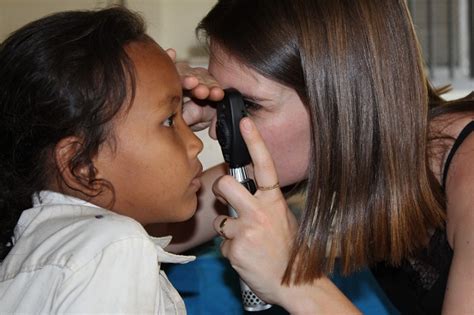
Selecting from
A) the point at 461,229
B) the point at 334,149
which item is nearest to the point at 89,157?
the point at 334,149

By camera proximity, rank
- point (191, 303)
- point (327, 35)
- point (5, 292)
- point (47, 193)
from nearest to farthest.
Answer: point (5, 292) → point (47, 193) → point (327, 35) → point (191, 303)

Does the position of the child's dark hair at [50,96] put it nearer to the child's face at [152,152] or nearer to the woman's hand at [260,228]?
the child's face at [152,152]

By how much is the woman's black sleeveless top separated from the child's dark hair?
0.61 m

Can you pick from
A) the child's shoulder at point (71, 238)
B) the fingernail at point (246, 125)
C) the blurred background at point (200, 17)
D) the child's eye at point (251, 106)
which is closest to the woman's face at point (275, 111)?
the child's eye at point (251, 106)

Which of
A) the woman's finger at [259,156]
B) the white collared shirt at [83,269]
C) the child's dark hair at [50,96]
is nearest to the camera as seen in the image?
the white collared shirt at [83,269]

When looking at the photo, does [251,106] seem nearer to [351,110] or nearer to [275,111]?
[275,111]

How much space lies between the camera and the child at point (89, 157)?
97cm

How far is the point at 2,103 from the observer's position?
3.64ft

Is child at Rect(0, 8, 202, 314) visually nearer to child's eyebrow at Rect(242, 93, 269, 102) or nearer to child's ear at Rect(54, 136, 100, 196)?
child's ear at Rect(54, 136, 100, 196)

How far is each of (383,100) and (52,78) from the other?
538mm

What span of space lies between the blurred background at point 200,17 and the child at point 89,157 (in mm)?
612

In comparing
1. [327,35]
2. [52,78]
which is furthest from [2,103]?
[327,35]

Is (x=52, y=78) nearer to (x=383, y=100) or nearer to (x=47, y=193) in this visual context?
(x=47, y=193)

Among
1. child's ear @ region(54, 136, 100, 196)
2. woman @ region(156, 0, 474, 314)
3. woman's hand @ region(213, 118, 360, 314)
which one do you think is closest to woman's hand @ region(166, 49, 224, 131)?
woman @ region(156, 0, 474, 314)
